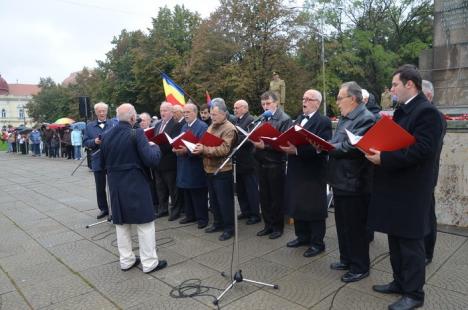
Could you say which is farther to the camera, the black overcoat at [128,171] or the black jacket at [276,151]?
the black jacket at [276,151]

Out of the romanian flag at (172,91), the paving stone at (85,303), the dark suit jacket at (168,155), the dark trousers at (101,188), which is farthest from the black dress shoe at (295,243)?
the romanian flag at (172,91)

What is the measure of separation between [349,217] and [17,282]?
3.66m

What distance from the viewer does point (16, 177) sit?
44.1 ft

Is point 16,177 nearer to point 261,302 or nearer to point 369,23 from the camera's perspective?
point 261,302

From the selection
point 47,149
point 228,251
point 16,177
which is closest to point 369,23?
point 47,149

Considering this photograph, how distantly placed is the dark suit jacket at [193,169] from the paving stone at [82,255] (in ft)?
5.04

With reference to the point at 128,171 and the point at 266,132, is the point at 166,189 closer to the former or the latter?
the point at 128,171

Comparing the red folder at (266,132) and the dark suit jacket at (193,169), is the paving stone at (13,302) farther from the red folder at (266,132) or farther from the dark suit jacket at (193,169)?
the red folder at (266,132)

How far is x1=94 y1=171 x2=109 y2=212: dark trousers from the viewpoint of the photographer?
22.1 feet

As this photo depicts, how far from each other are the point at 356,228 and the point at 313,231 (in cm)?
90

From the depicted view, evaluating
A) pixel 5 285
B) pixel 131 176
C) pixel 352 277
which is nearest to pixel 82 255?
pixel 5 285

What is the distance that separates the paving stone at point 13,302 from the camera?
3.60m

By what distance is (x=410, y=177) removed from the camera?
10.1 ft

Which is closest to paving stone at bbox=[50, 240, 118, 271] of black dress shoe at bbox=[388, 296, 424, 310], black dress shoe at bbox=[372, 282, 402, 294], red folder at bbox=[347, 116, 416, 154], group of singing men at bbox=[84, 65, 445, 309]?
group of singing men at bbox=[84, 65, 445, 309]
